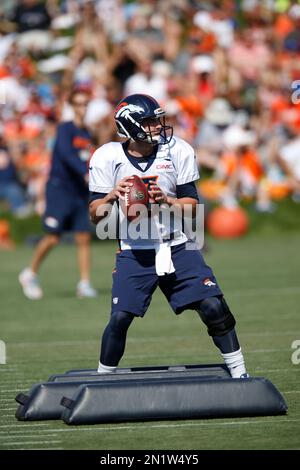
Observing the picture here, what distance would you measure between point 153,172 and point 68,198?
232 inches

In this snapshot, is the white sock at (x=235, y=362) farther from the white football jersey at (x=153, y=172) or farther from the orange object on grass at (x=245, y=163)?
the orange object on grass at (x=245, y=163)

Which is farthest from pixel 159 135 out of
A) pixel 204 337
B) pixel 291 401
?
pixel 204 337

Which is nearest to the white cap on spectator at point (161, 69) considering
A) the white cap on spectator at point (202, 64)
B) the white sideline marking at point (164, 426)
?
the white cap on spectator at point (202, 64)

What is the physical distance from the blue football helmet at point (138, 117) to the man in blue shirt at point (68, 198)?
5.47 metres

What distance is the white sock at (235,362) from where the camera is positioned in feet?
22.0

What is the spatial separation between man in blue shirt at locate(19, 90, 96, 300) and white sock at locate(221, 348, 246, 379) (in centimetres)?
582

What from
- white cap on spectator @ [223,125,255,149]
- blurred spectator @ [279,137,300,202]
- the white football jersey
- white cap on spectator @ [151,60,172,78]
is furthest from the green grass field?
white cap on spectator @ [151,60,172,78]

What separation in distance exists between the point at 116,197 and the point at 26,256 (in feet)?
35.2

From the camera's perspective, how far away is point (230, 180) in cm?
1944

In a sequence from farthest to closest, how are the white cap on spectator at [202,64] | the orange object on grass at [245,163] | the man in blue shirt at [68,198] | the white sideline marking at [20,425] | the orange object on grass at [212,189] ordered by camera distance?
1. the white cap on spectator at [202,64]
2. the orange object on grass at [245,163]
3. the orange object on grass at [212,189]
4. the man in blue shirt at [68,198]
5. the white sideline marking at [20,425]

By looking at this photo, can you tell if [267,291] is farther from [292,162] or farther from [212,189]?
[292,162]

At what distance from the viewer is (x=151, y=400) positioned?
618 centimetres
